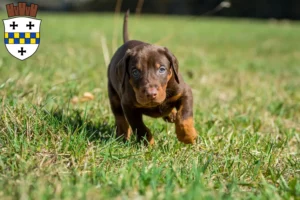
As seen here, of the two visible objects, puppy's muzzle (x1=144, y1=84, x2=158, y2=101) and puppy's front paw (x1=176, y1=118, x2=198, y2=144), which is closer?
puppy's muzzle (x1=144, y1=84, x2=158, y2=101)

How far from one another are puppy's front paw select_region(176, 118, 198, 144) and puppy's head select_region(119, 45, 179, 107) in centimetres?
32

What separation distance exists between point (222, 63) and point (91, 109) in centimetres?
511

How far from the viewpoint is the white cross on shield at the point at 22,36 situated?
3735 mm

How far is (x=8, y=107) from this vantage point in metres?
3.25

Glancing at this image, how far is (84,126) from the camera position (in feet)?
10.6

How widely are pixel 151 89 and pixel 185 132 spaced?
0.52 metres

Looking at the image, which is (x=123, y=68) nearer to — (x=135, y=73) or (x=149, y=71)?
(x=135, y=73)

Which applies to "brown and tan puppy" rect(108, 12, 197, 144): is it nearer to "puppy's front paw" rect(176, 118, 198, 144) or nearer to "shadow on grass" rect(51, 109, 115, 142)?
"puppy's front paw" rect(176, 118, 198, 144)

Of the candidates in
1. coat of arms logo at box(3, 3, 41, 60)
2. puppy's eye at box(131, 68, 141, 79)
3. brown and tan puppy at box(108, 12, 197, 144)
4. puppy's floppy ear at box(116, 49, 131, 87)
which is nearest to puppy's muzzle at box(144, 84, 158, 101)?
brown and tan puppy at box(108, 12, 197, 144)

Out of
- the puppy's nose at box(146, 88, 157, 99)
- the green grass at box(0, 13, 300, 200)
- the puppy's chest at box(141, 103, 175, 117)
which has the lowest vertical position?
the green grass at box(0, 13, 300, 200)

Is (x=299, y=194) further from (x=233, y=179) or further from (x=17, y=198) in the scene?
(x=17, y=198)

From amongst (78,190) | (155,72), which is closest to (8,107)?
(155,72)

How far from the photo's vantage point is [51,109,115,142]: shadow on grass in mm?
3231

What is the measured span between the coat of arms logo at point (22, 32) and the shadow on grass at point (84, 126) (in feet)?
1.77
